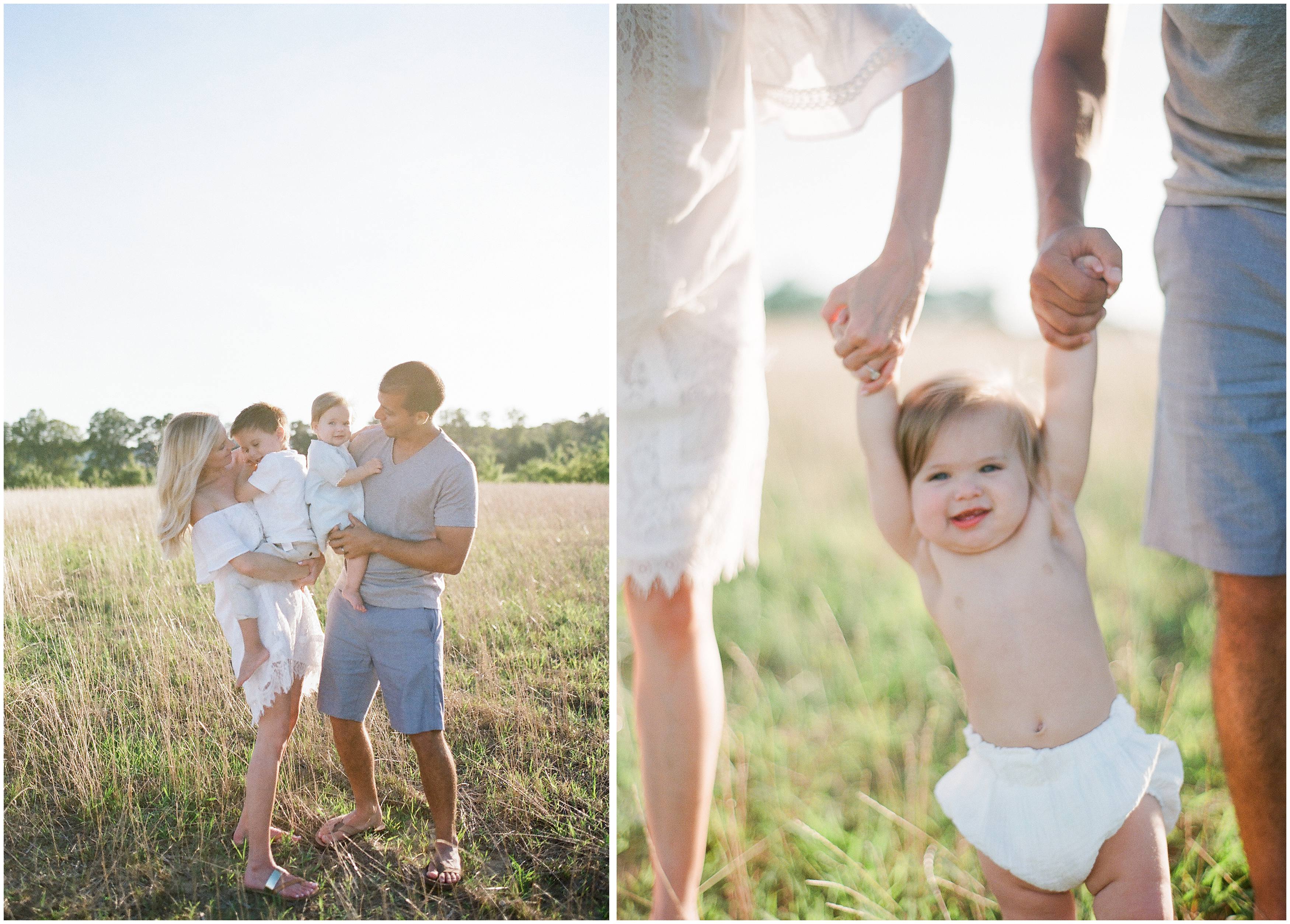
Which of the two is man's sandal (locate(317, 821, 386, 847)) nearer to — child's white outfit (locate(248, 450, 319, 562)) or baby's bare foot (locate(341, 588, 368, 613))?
baby's bare foot (locate(341, 588, 368, 613))

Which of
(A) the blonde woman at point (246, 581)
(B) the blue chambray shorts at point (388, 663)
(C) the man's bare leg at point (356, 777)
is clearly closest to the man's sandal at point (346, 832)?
(C) the man's bare leg at point (356, 777)

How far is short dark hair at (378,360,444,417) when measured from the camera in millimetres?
2076

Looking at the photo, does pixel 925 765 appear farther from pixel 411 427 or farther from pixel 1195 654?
pixel 411 427

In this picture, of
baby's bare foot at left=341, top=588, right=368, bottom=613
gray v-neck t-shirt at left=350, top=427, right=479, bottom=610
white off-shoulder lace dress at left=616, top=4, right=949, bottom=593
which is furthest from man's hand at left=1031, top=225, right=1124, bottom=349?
baby's bare foot at left=341, top=588, right=368, bottom=613

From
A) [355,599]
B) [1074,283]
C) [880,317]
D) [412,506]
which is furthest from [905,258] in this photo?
[355,599]

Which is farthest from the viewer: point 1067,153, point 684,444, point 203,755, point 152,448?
point 152,448

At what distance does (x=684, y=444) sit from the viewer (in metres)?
1.85

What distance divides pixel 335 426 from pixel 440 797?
93 cm

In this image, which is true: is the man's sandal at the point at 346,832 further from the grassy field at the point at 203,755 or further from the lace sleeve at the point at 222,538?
the lace sleeve at the point at 222,538

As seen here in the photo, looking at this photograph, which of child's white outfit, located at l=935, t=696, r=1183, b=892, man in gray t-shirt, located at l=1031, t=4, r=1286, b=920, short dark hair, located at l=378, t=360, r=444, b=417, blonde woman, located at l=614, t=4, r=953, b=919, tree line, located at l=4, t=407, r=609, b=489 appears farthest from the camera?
tree line, located at l=4, t=407, r=609, b=489

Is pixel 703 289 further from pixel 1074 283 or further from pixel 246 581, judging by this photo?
pixel 246 581

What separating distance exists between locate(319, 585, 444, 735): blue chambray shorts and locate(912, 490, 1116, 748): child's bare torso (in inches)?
47.5

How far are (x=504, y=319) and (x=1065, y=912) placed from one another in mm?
1878

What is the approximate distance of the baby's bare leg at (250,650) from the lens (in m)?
1.99
